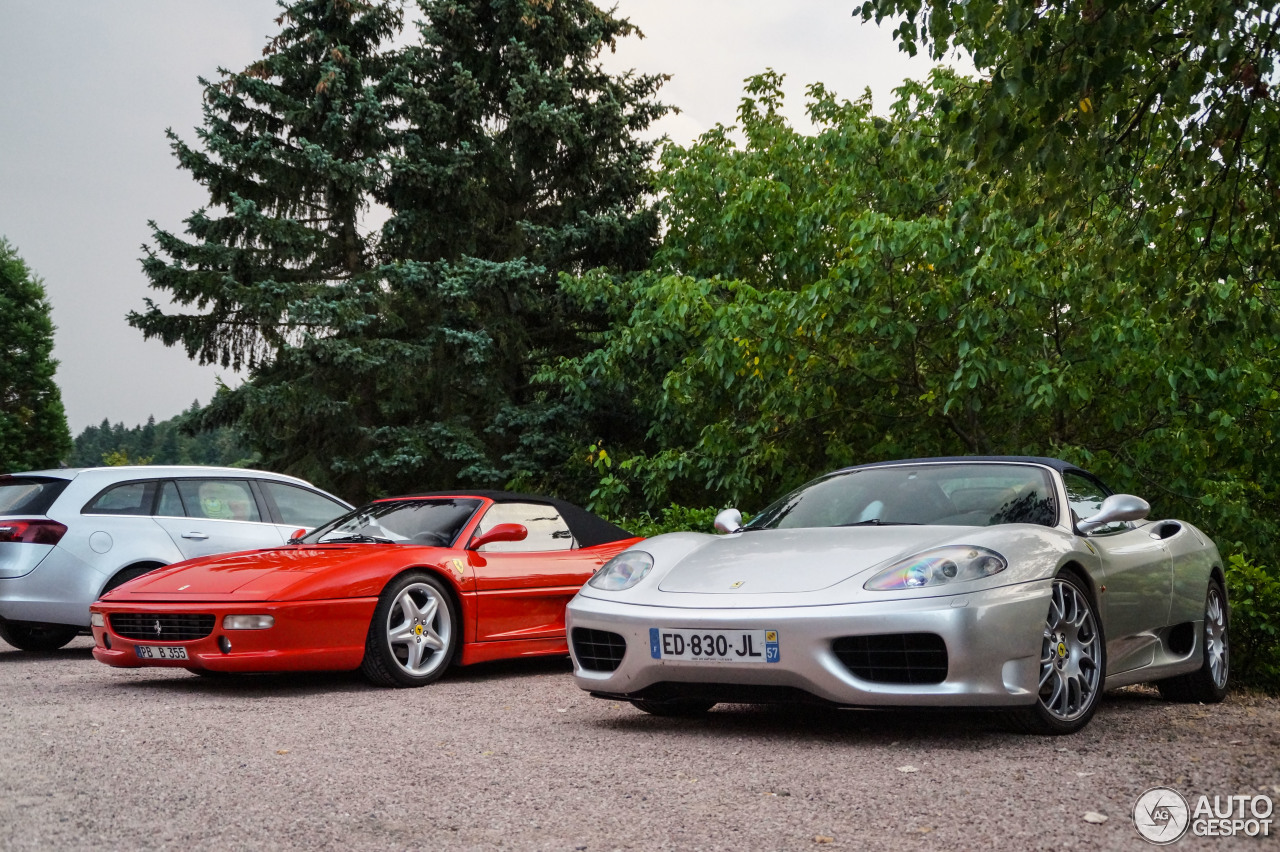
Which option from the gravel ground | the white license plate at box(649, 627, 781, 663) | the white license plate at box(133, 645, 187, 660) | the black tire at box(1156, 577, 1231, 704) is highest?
the white license plate at box(649, 627, 781, 663)


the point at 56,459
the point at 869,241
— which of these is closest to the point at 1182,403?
the point at 869,241

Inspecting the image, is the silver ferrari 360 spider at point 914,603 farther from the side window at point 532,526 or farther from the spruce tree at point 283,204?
the spruce tree at point 283,204

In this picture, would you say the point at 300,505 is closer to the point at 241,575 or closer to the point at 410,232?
the point at 241,575

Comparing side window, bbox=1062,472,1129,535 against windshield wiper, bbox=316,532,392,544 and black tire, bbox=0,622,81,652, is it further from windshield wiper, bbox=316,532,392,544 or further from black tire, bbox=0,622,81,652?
black tire, bbox=0,622,81,652

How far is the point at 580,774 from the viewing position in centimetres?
453

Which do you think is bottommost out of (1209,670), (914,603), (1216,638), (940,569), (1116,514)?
(1209,670)

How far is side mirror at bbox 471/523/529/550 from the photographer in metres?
7.86

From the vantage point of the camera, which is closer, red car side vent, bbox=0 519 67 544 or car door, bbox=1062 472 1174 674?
car door, bbox=1062 472 1174 674

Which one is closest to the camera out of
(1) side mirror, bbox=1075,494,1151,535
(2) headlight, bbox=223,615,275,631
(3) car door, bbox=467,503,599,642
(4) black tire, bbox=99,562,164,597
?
(1) side mirror, bbox=1075,494,1151,535

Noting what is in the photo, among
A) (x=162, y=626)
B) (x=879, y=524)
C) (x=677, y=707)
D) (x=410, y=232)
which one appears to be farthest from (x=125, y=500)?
(x=410, y=232)

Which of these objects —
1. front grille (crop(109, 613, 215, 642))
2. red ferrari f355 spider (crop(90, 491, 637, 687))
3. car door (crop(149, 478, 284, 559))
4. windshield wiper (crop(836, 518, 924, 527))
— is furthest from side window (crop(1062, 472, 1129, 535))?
car door (crop(149, 478, 284, 559))

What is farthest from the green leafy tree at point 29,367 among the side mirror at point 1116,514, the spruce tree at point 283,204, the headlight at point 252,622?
the side mirror at point 1116,514

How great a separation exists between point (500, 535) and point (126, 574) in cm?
334

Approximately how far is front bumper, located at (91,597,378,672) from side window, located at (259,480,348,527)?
3239 millimetres
